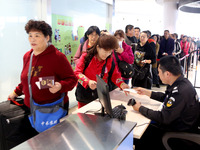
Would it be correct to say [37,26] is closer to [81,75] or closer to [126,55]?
[81,75]

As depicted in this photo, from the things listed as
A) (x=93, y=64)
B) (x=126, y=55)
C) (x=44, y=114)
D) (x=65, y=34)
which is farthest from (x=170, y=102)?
(x=65, y=34)

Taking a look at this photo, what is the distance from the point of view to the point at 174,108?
178 centimetres

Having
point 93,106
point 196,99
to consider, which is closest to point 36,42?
point 93,106

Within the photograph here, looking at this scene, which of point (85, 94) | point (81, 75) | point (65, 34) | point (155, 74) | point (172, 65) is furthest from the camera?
point (155, 74)

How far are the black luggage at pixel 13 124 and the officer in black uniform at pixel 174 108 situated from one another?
113cm

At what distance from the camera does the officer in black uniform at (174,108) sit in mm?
1784

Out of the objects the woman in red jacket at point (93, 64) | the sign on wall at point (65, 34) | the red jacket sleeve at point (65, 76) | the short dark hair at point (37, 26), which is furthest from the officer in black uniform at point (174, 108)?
the sign on wall at point (65, 34)

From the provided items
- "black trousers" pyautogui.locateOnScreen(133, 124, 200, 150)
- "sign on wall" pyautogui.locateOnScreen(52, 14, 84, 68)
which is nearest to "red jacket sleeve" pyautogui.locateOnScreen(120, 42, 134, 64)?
"black trousers" pyautogui.locateOnScreen(133, 124, 200, 150)

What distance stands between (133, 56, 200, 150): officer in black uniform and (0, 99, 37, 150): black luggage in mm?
1131

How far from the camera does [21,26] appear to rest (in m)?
2.98

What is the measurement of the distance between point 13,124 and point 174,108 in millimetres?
1542

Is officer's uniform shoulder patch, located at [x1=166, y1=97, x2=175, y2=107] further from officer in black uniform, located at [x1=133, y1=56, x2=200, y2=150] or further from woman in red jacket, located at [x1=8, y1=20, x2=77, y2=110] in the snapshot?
woman in red jacket, located at [x1=8, y1=20, x2=77, y2=110]

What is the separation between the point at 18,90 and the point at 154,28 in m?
11.7

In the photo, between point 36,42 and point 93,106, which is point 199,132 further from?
point 36,42
